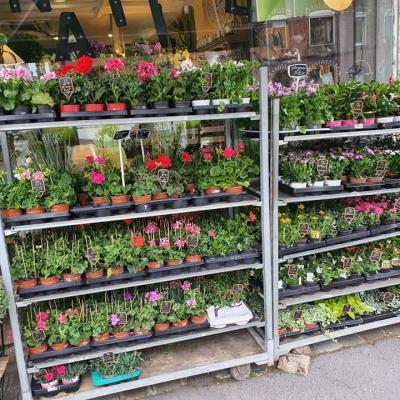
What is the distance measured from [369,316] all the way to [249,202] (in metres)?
1.47

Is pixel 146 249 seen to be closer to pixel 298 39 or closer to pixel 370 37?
pixel 298 39

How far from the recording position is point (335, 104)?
3064 millimetres

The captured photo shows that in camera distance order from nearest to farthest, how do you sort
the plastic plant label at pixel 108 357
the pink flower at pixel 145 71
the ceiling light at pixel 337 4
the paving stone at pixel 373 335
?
the pink flower at pixel 145 71 → the plastic plant label at pixel 108 357 → the paving stone at pixel 373 335 → the ceiling light at pixel 337 4

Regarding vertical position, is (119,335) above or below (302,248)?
below

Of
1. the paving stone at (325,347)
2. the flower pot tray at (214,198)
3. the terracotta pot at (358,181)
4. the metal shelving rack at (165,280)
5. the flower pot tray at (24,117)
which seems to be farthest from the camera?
the paving stone at (325,347)

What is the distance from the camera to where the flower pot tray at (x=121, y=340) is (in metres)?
2.74

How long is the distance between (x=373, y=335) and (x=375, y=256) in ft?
2.26

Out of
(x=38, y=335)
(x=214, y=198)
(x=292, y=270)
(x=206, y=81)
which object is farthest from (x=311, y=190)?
(x=38, y=335)

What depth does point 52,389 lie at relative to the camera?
8.83ft

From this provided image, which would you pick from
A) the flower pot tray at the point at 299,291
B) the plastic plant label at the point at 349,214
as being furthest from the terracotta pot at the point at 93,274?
the plastic plant label at the point at 349,214

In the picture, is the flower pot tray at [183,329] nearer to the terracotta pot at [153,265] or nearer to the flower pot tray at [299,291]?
the terracotta pot at [153,265]

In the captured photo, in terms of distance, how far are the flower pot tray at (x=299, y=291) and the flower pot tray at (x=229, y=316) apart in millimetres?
281

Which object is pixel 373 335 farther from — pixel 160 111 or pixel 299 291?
pixel 160 111

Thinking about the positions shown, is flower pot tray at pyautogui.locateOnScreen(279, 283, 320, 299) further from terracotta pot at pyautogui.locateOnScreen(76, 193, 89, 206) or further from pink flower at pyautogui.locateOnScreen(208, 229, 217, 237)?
terracotta pot at pyautogui.locateOnScreen(76, 193, 89, 206)
